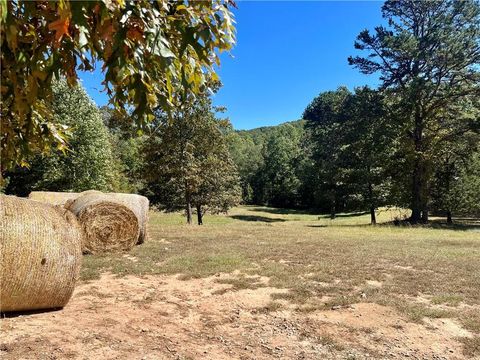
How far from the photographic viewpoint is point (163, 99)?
2.39 meters

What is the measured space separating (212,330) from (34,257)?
243 cm

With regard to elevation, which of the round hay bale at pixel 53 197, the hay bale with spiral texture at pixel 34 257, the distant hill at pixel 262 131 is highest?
the distant hill at pixel 262 131

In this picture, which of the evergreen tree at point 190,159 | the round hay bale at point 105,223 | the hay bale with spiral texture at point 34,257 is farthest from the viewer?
the evergreen tree at point 190,159

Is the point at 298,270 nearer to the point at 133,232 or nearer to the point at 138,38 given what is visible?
the point at 133,232

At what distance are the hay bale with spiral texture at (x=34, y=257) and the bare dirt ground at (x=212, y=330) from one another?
0.26 metres

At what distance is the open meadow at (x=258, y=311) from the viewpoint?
167 inches

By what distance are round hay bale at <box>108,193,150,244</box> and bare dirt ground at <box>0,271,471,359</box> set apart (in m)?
4.21

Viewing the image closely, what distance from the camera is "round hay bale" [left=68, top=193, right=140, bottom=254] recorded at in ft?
31.3

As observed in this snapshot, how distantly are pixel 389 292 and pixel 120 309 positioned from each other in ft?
14.5

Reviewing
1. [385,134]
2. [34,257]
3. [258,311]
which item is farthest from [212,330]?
[385,134]

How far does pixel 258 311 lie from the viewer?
5.52 m

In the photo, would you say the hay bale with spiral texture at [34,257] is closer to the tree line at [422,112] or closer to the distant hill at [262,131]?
the tree line at [422,112]

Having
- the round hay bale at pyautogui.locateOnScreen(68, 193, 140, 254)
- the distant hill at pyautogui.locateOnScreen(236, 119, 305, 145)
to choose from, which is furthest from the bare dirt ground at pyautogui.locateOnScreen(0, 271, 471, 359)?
the distant hill at pyautogui.locateOnScreen(236, 119, 305, 145)

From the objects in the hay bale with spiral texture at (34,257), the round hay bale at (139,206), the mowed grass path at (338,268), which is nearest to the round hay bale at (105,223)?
the round hay bale at (139,206)
